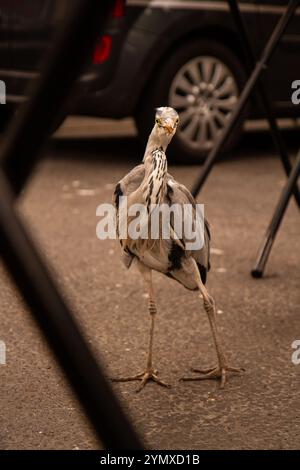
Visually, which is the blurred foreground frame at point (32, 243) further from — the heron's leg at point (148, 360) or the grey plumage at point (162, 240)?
the heron's leg at point (148, 360)

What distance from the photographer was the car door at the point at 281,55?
768 cm

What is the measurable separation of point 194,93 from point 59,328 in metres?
6.32

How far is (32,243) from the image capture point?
143cm

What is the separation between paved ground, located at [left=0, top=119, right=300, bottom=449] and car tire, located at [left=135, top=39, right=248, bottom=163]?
2.36ft

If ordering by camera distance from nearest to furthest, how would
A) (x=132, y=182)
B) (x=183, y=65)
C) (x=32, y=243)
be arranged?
(x=32, y=243), (x=132, y=182), (x=183, y=65)

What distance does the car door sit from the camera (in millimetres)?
7684

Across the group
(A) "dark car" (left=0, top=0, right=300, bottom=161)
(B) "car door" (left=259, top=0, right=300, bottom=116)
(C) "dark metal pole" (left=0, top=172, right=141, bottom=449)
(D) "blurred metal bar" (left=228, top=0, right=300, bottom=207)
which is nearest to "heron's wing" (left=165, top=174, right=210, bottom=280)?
(D) "blurred metal bar" (left=228, top=0, right=300, bottom=207)

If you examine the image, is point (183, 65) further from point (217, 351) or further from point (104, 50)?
point (217, 351)

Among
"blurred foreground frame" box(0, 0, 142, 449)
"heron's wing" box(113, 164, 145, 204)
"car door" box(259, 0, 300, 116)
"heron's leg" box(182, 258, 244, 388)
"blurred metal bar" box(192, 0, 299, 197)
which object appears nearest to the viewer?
"blurred foreground frame" box(0, 0, 142, 449)

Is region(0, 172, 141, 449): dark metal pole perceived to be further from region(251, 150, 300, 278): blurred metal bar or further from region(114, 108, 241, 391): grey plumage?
region(251, 150, 300, 278): blurred metal bar

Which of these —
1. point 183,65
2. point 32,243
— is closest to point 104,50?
point 183,65

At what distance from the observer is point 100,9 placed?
1.40 m

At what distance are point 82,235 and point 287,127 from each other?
15.2 feet
